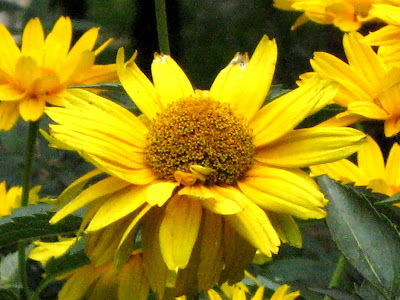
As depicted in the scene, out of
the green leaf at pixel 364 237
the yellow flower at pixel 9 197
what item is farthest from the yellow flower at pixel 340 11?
the yellow flower at pixel 9 197

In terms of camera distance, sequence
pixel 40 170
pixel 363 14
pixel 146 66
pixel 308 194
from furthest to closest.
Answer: pixel 146 66 < pixel 40 170 < pixel 363 14 < pixel 308 194

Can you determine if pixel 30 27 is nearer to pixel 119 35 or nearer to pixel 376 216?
pixel 376 216

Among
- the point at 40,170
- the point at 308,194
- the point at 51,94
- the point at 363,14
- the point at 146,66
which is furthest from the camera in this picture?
the point at 146,66

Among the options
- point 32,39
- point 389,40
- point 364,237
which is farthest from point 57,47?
point 364,237

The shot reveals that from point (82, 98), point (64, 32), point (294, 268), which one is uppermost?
point (64, 32)

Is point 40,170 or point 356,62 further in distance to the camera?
point 40,170

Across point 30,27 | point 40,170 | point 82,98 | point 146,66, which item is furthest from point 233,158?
point 146,66

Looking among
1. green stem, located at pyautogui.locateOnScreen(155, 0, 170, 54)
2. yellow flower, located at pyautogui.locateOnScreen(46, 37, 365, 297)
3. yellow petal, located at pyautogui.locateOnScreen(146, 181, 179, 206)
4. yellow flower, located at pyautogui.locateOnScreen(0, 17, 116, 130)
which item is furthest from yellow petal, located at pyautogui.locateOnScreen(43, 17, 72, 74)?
yellow petal, located at pyautogui.locateOnScreen(146, 181, 179, 206)
